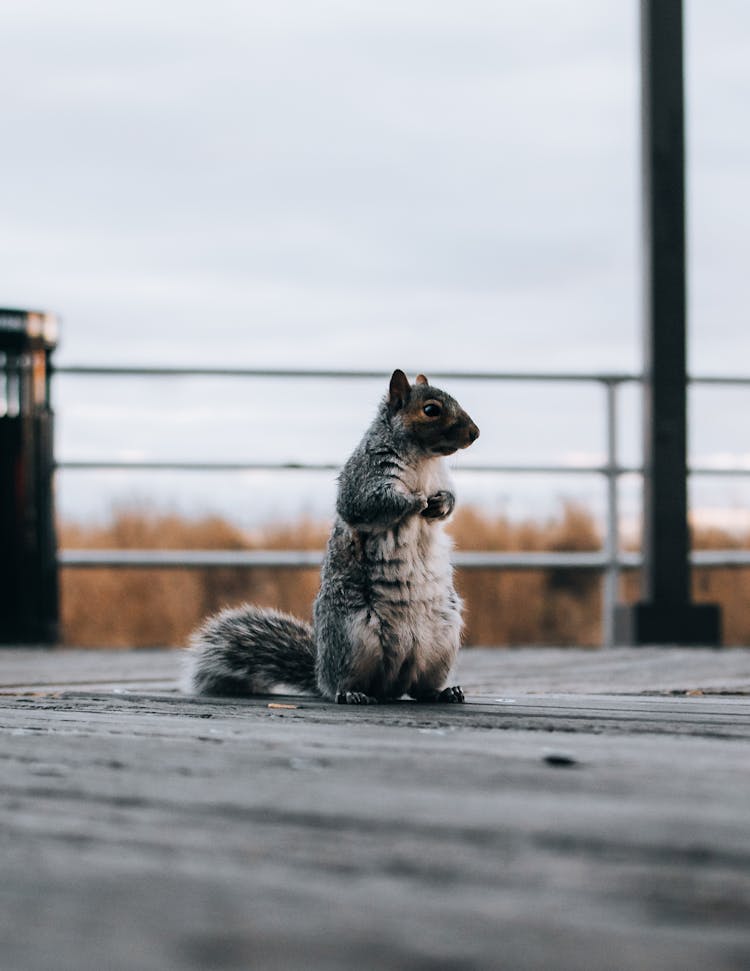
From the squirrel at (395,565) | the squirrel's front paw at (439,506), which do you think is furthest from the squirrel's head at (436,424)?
the squirrel's front paw at (439,506)

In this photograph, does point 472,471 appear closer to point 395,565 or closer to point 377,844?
point 395,565

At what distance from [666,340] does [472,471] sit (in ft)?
2.95

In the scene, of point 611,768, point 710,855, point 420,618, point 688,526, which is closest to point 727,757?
point 611,768

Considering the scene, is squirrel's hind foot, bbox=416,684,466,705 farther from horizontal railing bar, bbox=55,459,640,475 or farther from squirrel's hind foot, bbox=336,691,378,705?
horizontal railing bar, bbox=55,459,640,475

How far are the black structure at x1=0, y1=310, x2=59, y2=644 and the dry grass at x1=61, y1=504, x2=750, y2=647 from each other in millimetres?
240

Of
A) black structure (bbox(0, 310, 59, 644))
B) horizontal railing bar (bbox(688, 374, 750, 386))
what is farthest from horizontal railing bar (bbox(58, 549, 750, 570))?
horizontal railing bar (bbox(688, 374, 750, 386))

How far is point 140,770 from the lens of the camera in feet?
4.59

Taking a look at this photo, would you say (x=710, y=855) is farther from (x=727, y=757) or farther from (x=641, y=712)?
(x=641, y=712)

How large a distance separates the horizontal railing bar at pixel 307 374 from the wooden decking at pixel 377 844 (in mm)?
3192

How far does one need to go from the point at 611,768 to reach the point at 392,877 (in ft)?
1.58

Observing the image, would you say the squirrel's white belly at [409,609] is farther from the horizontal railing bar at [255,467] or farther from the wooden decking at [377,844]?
the horizontal railing bar at [255,467]

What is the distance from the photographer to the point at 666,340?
4910 mm

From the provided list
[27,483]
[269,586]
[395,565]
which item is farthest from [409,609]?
[269,586]

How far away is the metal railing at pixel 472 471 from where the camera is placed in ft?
15.8
